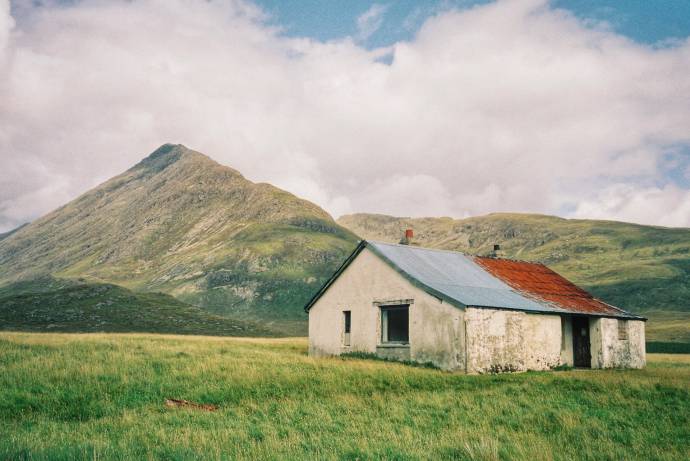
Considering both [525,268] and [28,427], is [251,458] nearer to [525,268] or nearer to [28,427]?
[28,427]

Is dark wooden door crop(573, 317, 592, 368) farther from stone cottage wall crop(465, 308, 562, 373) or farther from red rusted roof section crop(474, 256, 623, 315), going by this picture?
stone cottage wall crop(465, 308, 562, 373)

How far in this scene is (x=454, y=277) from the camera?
2519 centimetres

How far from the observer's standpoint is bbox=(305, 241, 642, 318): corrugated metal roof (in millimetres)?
22406

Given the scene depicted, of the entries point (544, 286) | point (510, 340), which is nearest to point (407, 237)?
point (544, 286)

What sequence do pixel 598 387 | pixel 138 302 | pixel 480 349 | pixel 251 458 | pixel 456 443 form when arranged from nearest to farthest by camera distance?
pixel 251 458 → pixel 456 443 → pixel 598 387 → pixel 480 349 → pixel 138 302

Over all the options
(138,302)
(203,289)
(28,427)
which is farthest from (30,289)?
(28,427)

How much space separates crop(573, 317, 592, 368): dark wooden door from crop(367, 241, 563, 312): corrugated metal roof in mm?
3842

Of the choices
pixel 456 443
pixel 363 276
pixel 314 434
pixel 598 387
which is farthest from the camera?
pixel 363 276

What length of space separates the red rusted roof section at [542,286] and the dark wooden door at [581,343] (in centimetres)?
96

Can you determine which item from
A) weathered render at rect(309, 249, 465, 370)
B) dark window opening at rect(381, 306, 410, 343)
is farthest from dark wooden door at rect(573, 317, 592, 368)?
weathered render at rect(309, 249, 465, 370)

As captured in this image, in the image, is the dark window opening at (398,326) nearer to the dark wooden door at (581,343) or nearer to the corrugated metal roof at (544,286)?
the corrugated metal roof at (544,286)

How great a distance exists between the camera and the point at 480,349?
20.4 m

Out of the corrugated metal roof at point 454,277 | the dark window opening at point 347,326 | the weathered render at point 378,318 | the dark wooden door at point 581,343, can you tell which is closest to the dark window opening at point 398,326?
the dark window opening at point 347,326

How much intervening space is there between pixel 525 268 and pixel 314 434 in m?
24.4
